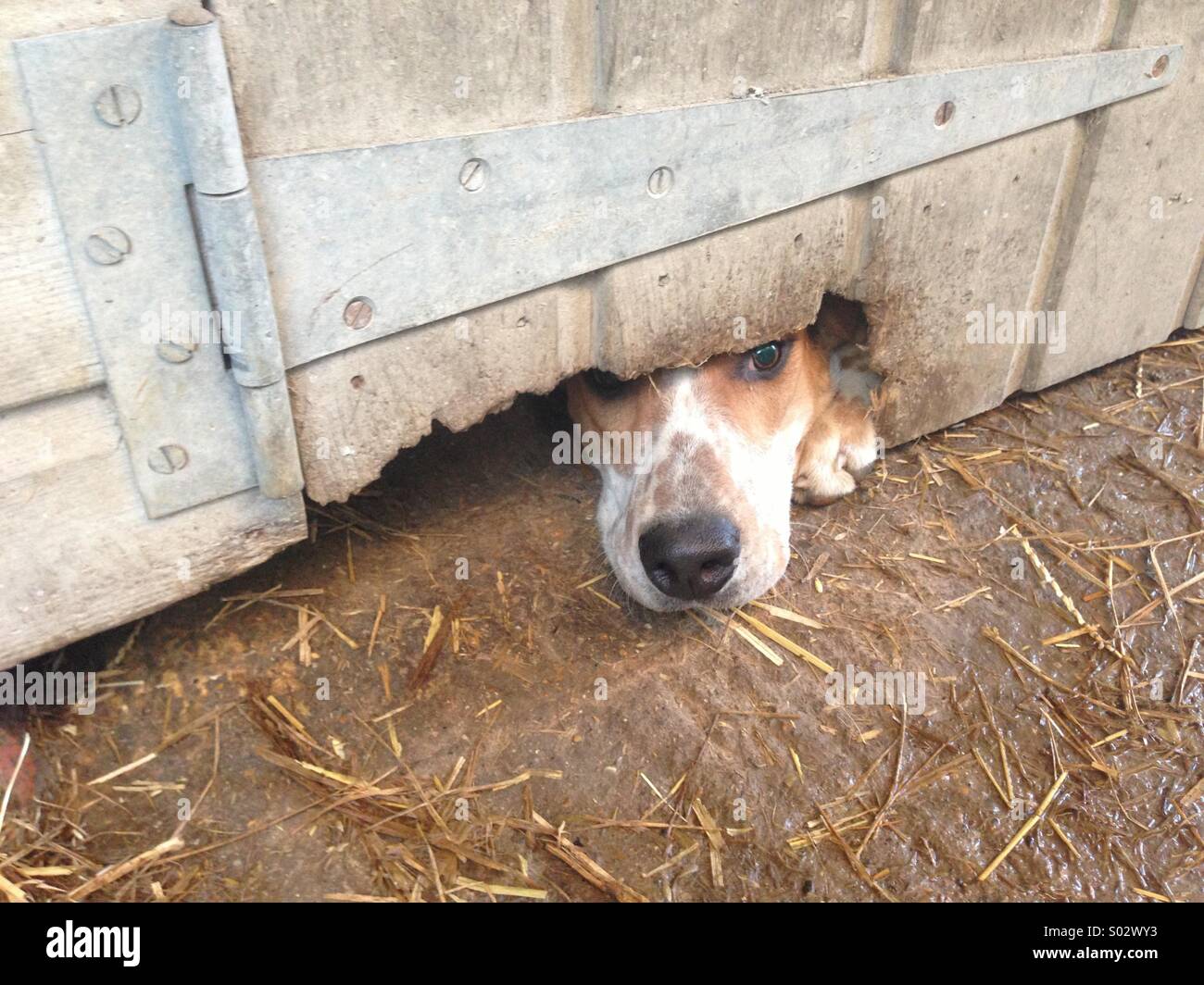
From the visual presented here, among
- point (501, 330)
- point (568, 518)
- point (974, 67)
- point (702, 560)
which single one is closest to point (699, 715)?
point (702, 560)

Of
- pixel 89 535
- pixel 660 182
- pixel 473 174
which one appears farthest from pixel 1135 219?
pixel 89 535

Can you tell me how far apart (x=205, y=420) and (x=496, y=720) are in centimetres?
95

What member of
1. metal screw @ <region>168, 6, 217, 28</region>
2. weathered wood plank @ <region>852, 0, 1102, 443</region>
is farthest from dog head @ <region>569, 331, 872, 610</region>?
metal screw @ <region>168, 6, 217, 28</region>

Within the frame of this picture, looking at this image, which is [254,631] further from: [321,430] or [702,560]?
[702,560]

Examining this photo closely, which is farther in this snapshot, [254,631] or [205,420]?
[254,631]

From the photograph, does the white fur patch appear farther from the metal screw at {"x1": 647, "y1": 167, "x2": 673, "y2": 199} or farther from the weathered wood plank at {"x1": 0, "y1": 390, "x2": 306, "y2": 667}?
the weathered wood plank at {"x1": 0, "y1": 390, "x2": 306, "y2": 667}

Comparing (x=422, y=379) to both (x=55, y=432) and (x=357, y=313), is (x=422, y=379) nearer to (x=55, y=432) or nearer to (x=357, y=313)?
(x=357, y=313)

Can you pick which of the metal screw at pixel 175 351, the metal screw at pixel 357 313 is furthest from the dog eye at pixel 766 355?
the metal screw at pixel 175 351

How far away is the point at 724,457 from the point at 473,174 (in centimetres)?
108

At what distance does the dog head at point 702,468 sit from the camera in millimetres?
2773

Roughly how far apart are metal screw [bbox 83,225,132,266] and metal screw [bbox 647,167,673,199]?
111 centimetres

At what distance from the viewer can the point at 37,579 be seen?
7.09 feet

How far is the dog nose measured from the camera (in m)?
2.73

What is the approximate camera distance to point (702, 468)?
2.87m
